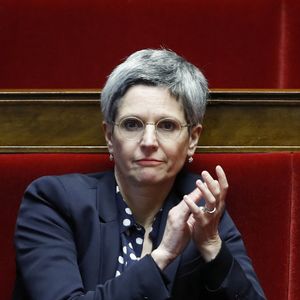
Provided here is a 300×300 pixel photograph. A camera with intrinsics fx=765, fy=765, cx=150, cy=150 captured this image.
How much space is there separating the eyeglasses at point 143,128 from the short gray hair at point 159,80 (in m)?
0.01

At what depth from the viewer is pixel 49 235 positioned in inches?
22.0

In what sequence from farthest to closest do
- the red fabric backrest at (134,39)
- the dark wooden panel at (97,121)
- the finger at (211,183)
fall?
the red fabric backrest at (134,39) → the dark wooden panel at (97,121) → the finger at (211,183)

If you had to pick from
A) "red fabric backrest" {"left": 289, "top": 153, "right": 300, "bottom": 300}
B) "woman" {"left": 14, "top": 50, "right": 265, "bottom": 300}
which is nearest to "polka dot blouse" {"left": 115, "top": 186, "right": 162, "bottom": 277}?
"woman" {"left": 14, "top": 50, "right": 265, "bottom": 300}

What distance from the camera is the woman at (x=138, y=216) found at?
54 centimetres

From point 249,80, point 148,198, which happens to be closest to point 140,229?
point 148,198

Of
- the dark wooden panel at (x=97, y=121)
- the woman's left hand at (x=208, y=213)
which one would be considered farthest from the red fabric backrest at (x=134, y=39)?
the woman's left hand at (x=208, y=213)

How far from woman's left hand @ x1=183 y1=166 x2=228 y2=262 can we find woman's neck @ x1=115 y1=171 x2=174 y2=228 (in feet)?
0.18

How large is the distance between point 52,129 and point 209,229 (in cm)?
18

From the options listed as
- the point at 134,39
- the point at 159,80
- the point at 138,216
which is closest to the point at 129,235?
the point at 138,216

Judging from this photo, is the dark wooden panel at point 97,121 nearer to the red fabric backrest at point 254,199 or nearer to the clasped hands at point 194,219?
the red fabric backrest at point 254,199

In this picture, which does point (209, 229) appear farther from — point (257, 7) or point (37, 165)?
point (257, 7)

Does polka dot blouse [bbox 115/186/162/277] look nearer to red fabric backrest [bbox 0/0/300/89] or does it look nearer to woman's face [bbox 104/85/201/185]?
woman's face [bbox 104/85/201/185]

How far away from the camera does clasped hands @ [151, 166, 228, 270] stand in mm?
511

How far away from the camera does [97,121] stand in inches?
25.2
